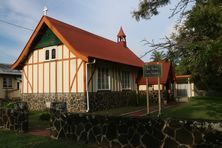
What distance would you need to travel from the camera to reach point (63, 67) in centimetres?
1828

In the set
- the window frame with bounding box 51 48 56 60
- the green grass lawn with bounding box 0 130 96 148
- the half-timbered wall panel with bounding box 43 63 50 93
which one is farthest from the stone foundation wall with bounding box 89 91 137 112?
the green grass lawn with bounding box 0 130 96 148

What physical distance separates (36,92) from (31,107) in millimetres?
1300

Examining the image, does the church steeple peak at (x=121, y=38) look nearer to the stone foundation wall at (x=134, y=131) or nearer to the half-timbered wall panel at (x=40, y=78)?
the half-timbered wall panel at (x=40, y=78)

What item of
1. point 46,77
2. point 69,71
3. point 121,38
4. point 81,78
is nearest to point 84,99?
point 81,78

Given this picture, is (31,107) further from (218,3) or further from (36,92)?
(218,3)

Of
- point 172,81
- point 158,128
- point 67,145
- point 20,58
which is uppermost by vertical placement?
point 20,58

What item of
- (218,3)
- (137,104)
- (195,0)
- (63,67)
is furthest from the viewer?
(137,104)

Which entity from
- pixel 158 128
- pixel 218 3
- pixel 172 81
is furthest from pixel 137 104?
pixel 218 3

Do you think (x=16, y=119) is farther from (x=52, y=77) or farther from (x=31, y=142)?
(x=52, y=77)

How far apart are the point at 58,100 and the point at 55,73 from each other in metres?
1.95

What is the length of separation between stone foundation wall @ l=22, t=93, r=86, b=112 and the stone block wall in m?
5.80

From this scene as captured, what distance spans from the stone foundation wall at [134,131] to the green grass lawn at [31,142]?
380 mm

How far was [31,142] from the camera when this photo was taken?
891 centimetres

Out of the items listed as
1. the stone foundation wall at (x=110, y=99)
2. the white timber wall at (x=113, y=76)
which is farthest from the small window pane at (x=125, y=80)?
the stone foundation wall at (x=110, y=99)
